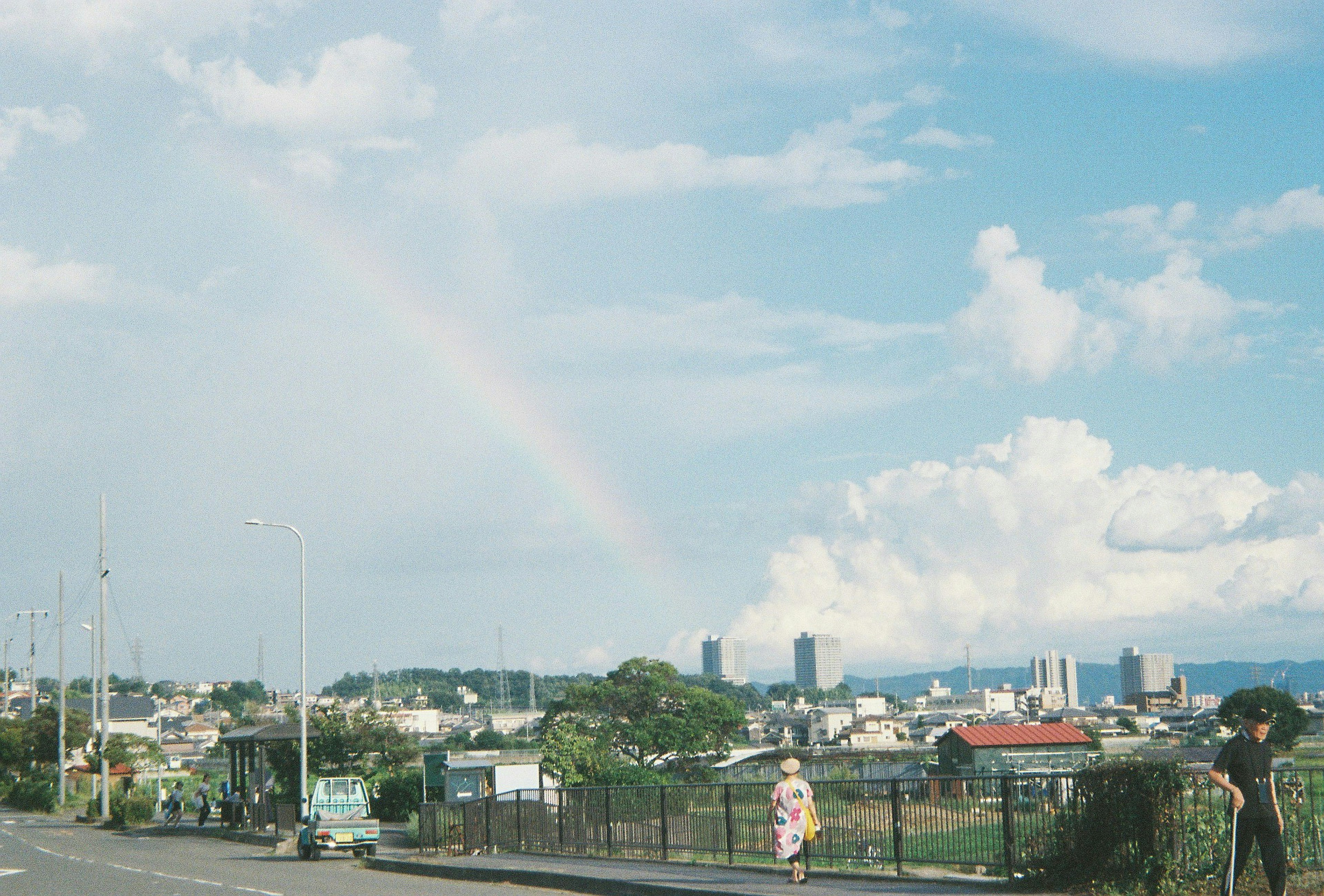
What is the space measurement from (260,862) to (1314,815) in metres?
22.9

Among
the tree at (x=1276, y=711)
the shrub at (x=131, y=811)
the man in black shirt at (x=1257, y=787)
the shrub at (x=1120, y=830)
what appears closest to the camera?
the man in black shirt at (x=1257, y=787)

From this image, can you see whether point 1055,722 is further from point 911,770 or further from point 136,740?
point 136,740

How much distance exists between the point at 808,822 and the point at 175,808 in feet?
117

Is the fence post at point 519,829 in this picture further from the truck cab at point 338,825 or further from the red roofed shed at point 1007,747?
the red roofed shed at point 1007,747

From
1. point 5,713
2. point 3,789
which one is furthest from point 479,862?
point 5,713

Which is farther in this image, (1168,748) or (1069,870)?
(1168,748)

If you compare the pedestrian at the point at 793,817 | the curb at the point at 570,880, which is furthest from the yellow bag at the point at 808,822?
→ the curb at the point at 570,880

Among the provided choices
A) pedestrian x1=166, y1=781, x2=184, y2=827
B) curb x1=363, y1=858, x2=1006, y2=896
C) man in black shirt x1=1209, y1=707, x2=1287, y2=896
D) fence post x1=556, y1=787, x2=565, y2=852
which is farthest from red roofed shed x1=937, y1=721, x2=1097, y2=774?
man in black shirt x1=1209, y1=707, x2=1287, y2=896

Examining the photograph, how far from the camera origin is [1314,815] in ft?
44.4

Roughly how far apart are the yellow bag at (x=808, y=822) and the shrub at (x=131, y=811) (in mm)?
38936

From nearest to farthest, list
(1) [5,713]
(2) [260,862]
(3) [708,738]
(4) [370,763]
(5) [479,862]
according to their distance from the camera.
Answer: (5) [479,862], (2) [260,862], (4) [370,763], (3) [708,738], (1) [5,713]

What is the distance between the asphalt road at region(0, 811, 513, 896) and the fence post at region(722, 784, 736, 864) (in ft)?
9.25

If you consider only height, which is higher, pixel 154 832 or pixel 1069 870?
pixel 1069 870

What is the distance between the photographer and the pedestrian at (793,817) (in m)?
15.9
